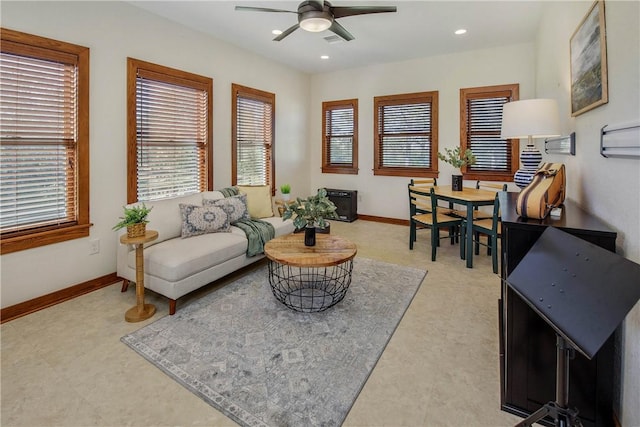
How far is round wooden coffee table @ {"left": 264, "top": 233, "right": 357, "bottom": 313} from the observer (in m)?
2.53

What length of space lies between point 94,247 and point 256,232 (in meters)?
1.60

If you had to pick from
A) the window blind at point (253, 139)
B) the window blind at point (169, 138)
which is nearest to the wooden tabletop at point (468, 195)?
the window blind at point (253, 139)

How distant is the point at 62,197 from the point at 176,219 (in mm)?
999

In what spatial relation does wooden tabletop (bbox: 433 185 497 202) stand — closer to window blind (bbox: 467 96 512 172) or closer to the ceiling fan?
window blind (bbox: 467 96 512 172)

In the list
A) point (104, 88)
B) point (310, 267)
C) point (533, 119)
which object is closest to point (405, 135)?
point (533, 119)

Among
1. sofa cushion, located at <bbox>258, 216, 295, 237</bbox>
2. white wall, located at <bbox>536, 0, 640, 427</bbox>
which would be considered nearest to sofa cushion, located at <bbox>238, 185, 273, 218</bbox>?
sofa cushion, located at <bbox>258, 216, 295, 237</bbox>

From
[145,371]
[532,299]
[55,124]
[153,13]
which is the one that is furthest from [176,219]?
[532,299]

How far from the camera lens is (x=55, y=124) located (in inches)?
114

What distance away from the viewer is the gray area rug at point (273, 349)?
5.62 feet

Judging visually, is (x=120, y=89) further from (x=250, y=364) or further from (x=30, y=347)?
(x=250, y=364)

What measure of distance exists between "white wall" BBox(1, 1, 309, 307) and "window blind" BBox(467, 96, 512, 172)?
152 inches

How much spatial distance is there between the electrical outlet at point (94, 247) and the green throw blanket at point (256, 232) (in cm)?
134

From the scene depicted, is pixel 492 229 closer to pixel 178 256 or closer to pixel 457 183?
pixel 457 183

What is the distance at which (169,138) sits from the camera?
3889 mm
